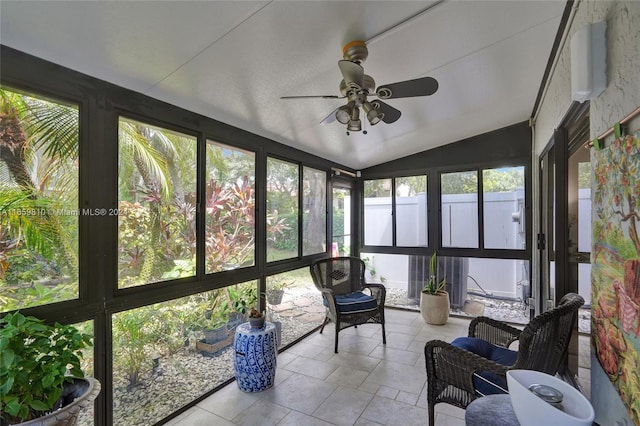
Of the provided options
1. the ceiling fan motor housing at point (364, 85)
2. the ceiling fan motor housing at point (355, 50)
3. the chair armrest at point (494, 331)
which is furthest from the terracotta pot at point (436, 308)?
the ceiling fan motor housing at point (355, 50)

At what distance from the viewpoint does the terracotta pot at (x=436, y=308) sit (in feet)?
12.8

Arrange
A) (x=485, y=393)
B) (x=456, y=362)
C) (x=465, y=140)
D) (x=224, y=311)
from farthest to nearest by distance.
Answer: (x=465, y=140) < (x=224, y=311) < (x=456, y=362) < (x=485, y=393)

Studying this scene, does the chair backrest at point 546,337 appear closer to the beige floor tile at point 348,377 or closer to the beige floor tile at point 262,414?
the beige floor tile at point 348,377

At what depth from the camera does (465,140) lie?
163 inches

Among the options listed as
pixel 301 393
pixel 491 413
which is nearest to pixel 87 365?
pixel 301 393

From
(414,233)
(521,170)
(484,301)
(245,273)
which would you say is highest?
(521,170)

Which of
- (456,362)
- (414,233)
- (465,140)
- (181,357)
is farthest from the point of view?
(414,233)

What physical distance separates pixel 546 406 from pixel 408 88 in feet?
5.15

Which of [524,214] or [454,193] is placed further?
[454,193]

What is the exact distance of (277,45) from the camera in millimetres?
1722

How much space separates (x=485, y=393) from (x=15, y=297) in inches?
102

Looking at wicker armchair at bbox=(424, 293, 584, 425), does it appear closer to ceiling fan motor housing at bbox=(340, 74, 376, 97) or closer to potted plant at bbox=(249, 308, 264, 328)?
potted plant at bbox=(249, 308, 264, 328)

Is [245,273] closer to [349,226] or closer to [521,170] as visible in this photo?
[349,226]

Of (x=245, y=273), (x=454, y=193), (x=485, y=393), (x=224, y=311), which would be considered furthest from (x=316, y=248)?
(x=485, y=393)
